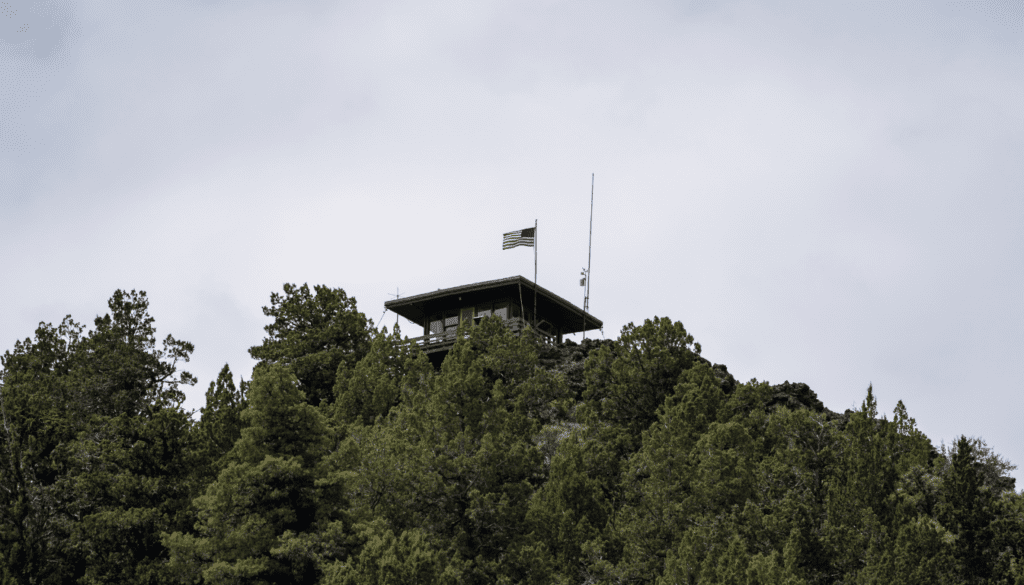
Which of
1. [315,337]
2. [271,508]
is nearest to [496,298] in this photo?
[315,337]

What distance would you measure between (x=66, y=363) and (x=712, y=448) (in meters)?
32.8

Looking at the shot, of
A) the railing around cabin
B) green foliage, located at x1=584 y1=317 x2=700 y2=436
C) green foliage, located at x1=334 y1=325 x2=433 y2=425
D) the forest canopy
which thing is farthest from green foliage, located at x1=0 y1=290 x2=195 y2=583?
the railing around cabin

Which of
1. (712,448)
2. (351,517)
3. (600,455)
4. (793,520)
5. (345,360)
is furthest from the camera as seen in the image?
(345,360)

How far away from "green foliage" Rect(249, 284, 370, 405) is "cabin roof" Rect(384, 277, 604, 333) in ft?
37.5

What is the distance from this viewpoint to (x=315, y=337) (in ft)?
173

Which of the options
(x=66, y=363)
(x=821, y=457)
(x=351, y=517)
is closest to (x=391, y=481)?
(x=351, y=517)

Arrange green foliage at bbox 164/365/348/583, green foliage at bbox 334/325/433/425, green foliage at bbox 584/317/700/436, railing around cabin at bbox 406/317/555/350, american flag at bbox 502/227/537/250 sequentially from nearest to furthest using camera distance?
green foliage at bbox 164/365/348/583 < green foliage at bbox 334/325/433/425 < green foliage at bbox 584/317/700/436 < railing around cabin at bbox 406/317/555/350 < american flag at bbox 502/227/537/250

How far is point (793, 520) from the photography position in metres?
32.2

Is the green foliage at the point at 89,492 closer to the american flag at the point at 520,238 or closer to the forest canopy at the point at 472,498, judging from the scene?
the forest canopy at the point at 472,498

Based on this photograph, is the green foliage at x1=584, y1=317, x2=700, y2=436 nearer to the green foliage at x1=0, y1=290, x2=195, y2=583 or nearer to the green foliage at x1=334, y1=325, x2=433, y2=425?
the green foliage at x1=334, y1=325, x2=433, y2=425

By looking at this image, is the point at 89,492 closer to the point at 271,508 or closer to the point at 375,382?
the point at 271,508

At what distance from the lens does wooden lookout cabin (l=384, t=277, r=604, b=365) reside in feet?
212

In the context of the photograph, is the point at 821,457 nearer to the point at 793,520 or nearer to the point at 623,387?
the point at 793,520

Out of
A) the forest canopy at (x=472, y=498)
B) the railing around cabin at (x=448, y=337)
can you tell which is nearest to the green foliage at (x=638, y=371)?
the forest canopy at (x=472, y=498)
